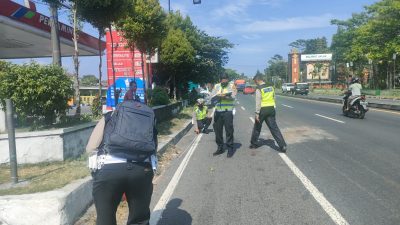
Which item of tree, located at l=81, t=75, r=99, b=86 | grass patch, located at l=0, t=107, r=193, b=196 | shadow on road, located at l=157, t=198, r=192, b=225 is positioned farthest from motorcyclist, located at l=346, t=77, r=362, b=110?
tree, located at l=81, t=75, r=99, b=86

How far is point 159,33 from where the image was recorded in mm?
13250

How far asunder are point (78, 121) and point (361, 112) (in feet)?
42.0

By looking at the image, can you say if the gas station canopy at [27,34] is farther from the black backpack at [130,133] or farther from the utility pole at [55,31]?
the black backpack at [130,133]

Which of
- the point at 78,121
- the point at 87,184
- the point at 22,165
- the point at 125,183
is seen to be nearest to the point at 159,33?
the point at 78,121

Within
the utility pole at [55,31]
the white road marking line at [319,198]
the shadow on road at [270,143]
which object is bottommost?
the shadow on road at [270,143]

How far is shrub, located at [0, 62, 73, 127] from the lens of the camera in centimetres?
839

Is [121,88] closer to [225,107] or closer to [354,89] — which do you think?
[225,107]

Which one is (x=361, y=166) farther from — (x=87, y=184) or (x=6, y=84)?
(x=6, y=84)

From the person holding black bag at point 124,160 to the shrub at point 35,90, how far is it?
5.00 m

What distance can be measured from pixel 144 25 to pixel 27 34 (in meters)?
7.31

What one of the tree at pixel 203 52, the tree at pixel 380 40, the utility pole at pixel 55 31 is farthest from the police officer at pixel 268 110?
the tree at pixel 380 40

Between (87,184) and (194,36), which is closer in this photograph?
(87,184)

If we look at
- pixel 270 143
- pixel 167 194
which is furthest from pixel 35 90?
pixel 270 143

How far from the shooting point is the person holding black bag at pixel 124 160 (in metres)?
3.75
